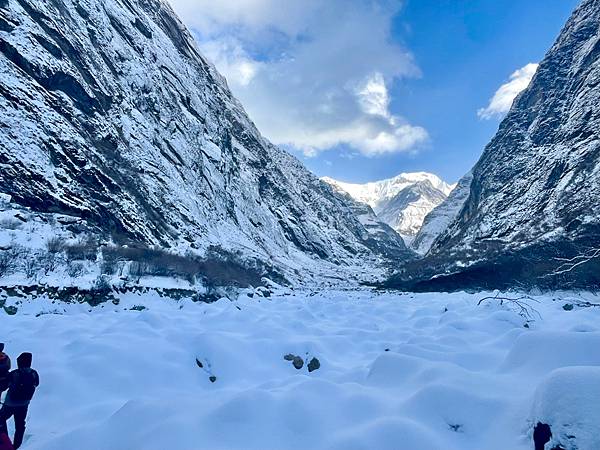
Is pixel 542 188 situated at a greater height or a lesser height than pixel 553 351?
greater

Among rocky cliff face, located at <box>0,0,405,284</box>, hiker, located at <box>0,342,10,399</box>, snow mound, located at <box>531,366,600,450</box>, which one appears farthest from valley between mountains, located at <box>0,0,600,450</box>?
hiker, located at <box>0,342,10,399</box>

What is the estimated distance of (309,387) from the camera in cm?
604

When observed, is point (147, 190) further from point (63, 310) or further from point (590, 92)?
point (590, 92)

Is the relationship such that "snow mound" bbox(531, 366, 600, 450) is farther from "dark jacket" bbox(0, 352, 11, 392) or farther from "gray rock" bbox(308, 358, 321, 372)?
"dark jacket" bbox(0, 352, 11, 392)

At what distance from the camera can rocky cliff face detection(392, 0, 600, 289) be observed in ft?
146

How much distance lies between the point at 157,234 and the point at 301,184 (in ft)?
343

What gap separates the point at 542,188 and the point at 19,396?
255ft

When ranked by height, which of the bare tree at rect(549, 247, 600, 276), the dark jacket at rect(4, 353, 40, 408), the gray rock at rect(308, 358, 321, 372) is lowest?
the gray rock at rect(308, 358, 321, 372)

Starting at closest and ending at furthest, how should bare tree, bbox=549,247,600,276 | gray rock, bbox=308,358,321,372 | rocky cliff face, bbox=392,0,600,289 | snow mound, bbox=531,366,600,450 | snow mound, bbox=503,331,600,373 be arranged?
snow mound, bbox=531,366,600,450
snow mound, bbox=503,331,600,373
bare tree, bbox=549,247,600,276
gray rock, bbox=308,358,321,372
rocky cliff face, bbox=392,0,600,289

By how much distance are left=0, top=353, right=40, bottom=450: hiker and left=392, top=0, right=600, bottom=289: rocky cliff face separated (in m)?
21.8

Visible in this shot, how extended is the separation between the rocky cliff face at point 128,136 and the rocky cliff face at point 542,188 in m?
36.9

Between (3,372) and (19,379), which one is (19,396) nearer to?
(19,379)

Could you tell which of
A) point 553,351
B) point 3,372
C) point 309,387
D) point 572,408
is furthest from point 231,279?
point 572,408

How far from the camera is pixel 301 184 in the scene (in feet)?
492
